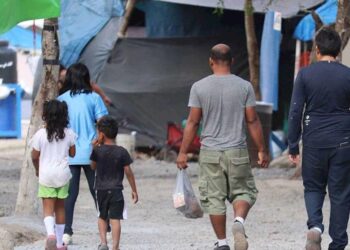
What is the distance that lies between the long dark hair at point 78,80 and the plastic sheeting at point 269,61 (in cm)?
889

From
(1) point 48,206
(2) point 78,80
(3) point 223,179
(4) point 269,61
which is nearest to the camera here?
(3) point 223,179

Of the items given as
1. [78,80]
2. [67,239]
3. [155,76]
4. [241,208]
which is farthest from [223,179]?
[155,76]

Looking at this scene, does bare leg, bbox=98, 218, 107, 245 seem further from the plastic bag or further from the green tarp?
the green tarp

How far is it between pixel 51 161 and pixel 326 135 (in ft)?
7.77

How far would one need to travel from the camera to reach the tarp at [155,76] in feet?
63.6

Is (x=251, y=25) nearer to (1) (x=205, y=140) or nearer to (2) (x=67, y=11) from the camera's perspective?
(2) (x=67, y=11)

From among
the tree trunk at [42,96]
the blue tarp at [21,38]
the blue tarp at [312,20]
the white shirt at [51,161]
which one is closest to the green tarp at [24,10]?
the tree trunk at [42,96]

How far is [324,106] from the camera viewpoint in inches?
293

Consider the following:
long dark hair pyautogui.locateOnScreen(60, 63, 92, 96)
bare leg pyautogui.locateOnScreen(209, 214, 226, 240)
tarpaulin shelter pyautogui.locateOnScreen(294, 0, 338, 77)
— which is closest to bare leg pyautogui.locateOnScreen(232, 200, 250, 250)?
bare leg pyautogui.locateOnScreen(209, 214, 226, 240)

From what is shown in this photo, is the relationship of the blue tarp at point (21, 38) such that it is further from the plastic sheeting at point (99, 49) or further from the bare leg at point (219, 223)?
the bare leg at point (219, 223)

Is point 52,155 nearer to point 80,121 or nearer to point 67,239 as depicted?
point 80,121

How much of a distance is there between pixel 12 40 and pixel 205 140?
2497cm

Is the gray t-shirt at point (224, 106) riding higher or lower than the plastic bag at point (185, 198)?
higher

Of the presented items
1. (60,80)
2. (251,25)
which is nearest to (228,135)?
(60,80)
